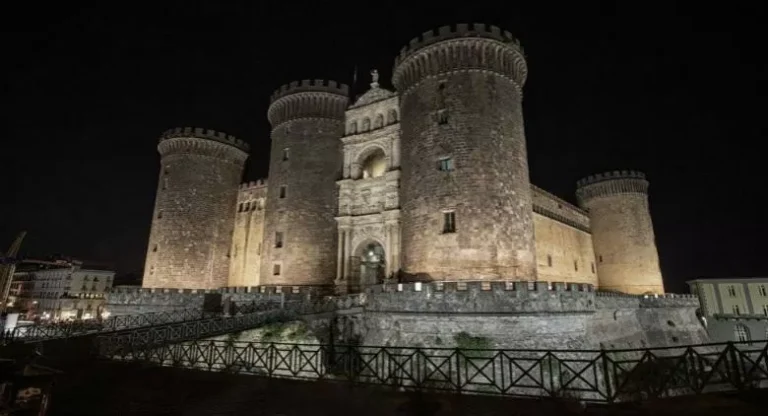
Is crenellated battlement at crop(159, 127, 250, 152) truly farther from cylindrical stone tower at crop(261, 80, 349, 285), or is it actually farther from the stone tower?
the stone tower

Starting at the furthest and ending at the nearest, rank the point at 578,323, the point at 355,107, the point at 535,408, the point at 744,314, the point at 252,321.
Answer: the point at 744,314 < the point at 355,107 < the point at 252,321 < the point at 578,323 < the point at 535,408

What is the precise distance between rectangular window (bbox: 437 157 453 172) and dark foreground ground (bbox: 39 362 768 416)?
14189 mm

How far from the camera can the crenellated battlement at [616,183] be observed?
38.8 metres

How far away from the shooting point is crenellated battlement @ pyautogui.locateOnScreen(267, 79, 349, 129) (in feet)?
102

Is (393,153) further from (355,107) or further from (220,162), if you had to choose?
(220,162)

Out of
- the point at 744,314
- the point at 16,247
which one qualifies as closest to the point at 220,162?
the point at 16,247

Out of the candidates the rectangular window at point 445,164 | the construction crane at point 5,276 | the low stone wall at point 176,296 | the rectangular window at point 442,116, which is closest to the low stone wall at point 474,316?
the low stone wall at point 176,296

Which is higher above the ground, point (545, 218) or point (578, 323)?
point (545, 218)

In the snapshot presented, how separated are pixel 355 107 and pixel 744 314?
49.9 meters

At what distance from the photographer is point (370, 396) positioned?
28.5 ft

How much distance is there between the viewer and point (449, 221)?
21141 mm

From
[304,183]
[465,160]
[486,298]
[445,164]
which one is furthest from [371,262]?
[486,298]

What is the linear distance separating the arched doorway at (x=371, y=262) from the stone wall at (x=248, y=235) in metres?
10.3

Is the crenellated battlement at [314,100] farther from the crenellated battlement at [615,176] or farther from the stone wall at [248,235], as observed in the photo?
the crenellated battlement at [615,176]
